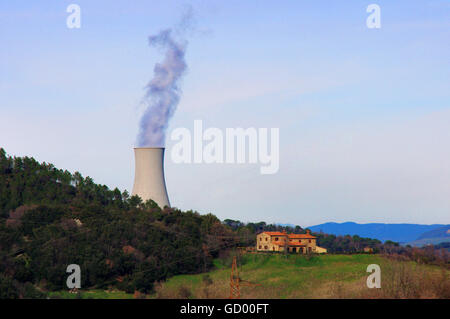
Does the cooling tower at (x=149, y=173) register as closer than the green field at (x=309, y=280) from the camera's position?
No

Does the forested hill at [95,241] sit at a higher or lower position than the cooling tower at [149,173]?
lower

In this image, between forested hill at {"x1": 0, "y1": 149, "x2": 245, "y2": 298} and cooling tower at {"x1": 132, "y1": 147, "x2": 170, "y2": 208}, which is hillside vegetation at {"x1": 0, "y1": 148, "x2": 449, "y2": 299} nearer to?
forested hill at {"x1": 0, "y1": 149, "x2": 245, "y2": 298}

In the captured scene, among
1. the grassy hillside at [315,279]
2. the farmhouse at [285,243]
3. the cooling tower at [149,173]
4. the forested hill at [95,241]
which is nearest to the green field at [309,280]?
the grassy hillside at [315,279]

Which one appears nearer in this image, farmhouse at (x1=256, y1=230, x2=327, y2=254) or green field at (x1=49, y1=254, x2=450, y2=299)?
green field at (x1=49, y1=254, x2=450, y2=299)

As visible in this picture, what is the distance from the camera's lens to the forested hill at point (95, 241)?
1284 inches

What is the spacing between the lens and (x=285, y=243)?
1657 inches

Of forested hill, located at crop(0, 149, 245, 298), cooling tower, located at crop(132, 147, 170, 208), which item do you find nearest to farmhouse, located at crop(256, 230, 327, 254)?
forested hill, located at crop(0, 149, 245, 298)

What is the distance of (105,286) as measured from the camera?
109 feet

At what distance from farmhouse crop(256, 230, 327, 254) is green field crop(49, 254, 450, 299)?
9.80 feet

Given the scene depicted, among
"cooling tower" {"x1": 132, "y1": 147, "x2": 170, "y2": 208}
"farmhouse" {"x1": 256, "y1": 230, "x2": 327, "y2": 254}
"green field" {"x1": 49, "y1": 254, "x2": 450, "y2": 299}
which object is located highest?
"cooling tower" {"x1": 132, "y1": 147, "x2": 170, "y2": 208}

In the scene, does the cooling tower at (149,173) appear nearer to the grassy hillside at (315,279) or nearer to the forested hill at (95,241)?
the forested hill at (95,241)

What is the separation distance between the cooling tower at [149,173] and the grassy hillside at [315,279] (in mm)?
5961

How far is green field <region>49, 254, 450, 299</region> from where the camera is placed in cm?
2597

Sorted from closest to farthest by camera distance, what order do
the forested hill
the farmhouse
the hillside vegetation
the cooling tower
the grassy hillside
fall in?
the grassy hillside < the hillside vegetation < the forested hill < the cooling tower < the farmhouse
